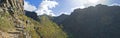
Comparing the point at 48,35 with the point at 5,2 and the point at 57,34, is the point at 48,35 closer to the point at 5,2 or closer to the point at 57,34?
the point at 57,34

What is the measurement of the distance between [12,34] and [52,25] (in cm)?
5269

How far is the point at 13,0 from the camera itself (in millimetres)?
69938

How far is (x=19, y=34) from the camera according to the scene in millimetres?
38031

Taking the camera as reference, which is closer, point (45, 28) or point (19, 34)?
point (19, 34)

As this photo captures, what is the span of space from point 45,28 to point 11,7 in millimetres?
23511

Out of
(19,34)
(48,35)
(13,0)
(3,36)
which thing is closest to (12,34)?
(19,34)

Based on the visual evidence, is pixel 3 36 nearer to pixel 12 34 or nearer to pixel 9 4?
pixel 12 34

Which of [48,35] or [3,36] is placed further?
[48,35]

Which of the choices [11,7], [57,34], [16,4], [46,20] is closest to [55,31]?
[57,34]

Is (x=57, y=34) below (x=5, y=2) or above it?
below

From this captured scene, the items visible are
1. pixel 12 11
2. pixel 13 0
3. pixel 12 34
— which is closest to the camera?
pixel 12 34

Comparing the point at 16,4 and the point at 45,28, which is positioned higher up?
the point at 16,4

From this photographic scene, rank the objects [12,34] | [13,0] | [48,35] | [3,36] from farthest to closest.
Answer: [48,35], [13,0], [12,34], [3,36]

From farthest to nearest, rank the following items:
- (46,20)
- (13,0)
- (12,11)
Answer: (46,20)
(13,0)
(12,11)
